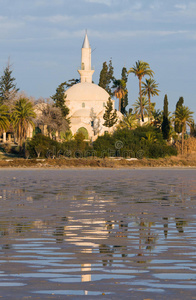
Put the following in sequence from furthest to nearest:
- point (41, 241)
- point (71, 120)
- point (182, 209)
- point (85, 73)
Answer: point (85, 73) < point (71, 120) < point (182, 209) < point (41, 241)

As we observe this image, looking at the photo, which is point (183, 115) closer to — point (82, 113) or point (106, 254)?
point (82, 113)

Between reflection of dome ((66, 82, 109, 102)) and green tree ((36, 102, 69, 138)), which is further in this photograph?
reflection of dome ((66, 82, 109, 102))

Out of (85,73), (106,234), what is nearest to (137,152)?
(85,73)

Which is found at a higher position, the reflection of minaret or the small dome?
the small dome

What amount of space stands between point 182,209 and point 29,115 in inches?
2543

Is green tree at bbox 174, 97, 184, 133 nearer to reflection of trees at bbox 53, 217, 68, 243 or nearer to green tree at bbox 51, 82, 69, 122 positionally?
green tree at bbox 51, 82, 69, 122

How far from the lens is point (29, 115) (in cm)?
8112

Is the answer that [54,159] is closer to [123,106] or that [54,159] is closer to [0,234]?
[123,106]

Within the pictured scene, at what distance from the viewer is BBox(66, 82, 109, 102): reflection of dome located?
105688 millimetres

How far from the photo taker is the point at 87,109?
4151 inches

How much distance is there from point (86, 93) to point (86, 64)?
9.90 meters

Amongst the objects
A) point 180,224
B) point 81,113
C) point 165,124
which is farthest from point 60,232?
point 81,113

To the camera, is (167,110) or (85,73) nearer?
(167,110)

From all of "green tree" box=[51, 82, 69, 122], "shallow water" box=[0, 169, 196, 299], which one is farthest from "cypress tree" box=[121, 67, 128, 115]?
"shallow water" box=[0, 169, 196, 299]
